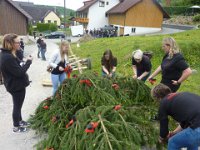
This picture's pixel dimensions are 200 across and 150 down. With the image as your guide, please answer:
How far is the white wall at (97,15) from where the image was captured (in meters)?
40.6

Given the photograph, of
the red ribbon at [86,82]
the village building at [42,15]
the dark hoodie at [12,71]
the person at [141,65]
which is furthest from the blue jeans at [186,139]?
the village building at [42,15]

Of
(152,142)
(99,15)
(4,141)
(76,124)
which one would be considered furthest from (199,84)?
(99,15)

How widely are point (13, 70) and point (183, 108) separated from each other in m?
3.19

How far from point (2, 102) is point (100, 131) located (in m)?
4.62

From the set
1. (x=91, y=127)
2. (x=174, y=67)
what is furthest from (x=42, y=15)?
(x=91, y=127)

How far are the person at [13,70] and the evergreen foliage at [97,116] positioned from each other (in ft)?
2.02

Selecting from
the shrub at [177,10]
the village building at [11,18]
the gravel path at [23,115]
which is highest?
the shrub at [177,10]

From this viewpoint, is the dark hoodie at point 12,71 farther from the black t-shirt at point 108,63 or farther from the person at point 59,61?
the black t-shirt at point 108,63

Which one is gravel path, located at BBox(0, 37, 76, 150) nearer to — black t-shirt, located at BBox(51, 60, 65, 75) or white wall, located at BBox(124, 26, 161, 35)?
black t-shirt, located at BBox(51, 60, 65, 75)

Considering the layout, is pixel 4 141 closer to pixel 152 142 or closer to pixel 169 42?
pixel 152 142

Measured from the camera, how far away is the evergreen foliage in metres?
3.76

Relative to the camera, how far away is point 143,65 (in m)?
6.12

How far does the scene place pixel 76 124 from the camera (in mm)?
4051

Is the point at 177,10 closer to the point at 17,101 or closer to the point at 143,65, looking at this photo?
the point at 143,65
